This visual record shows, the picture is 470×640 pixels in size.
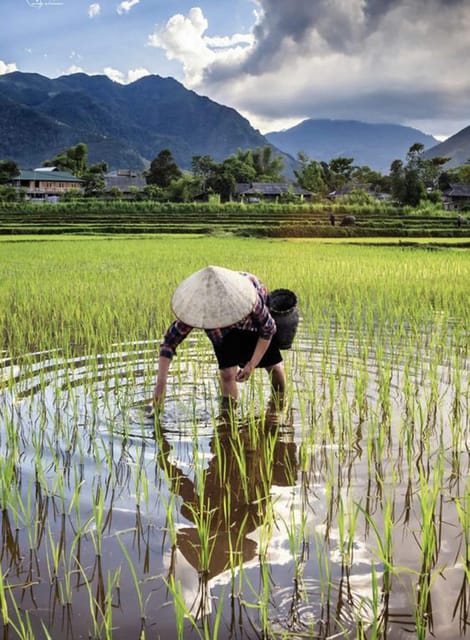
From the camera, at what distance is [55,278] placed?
864 centimetres

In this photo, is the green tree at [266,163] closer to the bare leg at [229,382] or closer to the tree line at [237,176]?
the tree line at [237,176]

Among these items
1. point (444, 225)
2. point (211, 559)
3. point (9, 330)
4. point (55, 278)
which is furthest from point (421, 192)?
point (211, 559)

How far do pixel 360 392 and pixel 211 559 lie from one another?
1670mm

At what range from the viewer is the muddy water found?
1726 millimetres

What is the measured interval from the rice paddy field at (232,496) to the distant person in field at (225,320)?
19cm

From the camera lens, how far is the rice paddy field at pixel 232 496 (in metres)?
1.73

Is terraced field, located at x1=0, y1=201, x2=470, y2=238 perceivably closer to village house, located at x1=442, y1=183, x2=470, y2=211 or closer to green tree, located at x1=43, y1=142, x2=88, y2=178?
village house, located at x1=442, y1=183, x2=470, y2=211

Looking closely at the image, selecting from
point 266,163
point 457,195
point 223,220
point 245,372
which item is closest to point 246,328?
point 245,372

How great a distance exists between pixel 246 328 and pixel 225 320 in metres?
0.44

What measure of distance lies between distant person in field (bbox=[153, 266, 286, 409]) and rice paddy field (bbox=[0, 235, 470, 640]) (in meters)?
0.19

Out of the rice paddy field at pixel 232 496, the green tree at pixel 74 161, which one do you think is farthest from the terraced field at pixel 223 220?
the green tree at pixel 74 161

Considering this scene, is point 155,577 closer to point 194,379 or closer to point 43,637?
point 43,637

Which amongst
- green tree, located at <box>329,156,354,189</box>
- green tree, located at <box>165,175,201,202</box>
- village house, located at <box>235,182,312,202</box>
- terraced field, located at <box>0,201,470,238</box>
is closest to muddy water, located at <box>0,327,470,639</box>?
terraced field, located at <box>0,201,470,238</box>

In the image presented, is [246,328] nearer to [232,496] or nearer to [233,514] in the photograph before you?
[232,496]
